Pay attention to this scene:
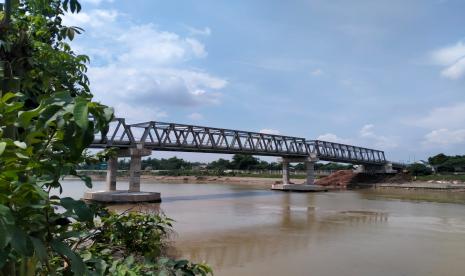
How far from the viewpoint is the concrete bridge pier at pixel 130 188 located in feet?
146

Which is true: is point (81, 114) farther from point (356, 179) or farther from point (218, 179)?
point (218, 179)

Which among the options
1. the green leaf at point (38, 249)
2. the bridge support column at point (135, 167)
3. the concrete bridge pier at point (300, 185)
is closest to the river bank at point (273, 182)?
the bridge support column at point (135, 167)

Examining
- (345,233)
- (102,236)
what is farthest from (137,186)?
(102,236)

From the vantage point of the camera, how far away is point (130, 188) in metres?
49.7

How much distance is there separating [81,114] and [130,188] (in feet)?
163

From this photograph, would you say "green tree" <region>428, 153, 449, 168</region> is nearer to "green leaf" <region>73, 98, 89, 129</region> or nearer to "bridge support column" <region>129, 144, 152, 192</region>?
"bridge support column" <region>129, 144, 152, 192</region>

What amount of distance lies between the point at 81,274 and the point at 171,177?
128547 mm

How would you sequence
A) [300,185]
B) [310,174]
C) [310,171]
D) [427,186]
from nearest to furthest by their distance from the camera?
1. [300,185]
2. [427,186]
3. [310,174]
4. [310,171]

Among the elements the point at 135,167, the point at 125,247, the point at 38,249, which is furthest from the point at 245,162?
the point at 38,249

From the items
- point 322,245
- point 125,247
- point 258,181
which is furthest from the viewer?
point 258,181

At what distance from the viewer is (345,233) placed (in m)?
21.8

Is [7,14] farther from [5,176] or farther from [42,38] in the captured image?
[42,38]

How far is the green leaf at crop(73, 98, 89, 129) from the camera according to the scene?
1708 mm

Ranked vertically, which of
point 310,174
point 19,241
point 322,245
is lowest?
point 322,245
